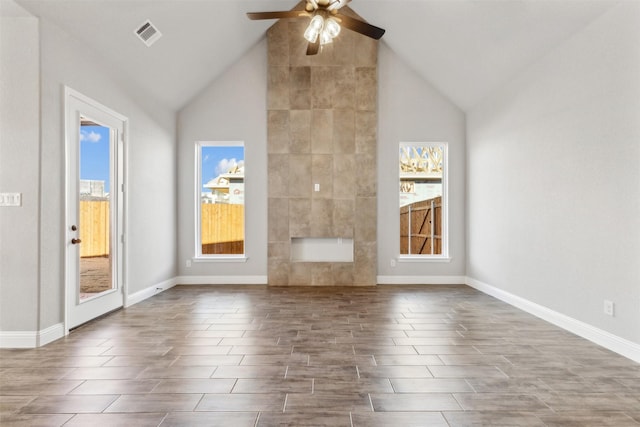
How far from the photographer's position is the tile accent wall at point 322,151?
6.01 metres

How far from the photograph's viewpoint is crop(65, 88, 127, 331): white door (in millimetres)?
3592

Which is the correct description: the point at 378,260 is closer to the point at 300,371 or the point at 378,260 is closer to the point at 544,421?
the point at 300,371

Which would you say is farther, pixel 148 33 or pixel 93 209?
pixel 148 33

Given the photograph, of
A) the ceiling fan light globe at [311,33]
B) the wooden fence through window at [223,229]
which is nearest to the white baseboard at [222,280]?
the wooden fence through window at [223,229]

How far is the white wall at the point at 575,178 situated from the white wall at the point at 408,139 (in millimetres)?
907

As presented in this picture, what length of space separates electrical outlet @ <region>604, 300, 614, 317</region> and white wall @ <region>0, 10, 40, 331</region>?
15.9 feet

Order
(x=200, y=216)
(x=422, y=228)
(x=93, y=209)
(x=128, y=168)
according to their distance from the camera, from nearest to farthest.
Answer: (x=93, y=209)
(x=128, y=168)
(x=200, y=216)
(x=422, y=228)

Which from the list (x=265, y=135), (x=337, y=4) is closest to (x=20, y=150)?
(x=337, y=4)

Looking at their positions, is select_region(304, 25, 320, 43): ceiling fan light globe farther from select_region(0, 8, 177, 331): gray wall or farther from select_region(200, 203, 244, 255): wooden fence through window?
select_region(200, 203, 244, 255): wooden fence through window

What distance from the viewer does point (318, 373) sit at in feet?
8.60

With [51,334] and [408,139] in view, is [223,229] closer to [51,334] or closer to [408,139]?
[51,334]

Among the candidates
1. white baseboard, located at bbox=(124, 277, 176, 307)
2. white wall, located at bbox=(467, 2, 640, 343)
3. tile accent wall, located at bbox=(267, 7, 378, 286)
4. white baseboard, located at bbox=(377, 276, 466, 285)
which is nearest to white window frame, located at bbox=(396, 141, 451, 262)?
white baseboard, located at bbox=(377, 276, 466, 285)

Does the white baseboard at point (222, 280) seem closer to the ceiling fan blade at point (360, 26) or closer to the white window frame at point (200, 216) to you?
the white window frame at point (200, 216)

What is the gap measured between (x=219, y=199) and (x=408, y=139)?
3293mm
